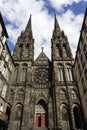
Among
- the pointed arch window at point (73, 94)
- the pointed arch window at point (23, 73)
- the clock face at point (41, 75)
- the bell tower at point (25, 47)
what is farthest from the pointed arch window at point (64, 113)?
the bell tower at point (25, 47)

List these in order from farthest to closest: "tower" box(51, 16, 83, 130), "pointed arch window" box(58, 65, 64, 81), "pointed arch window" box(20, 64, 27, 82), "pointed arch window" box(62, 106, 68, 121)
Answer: "pointed arch window" box(20, 64, 27, 82) → "pointed arch window" box(58, 65, 64, 81) → "pointed arch window" box(62, 106, 68, 121) → "tower" box(51, 16, 83, 130)

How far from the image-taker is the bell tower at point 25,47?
96.8 feet

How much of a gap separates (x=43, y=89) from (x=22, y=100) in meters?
4.59

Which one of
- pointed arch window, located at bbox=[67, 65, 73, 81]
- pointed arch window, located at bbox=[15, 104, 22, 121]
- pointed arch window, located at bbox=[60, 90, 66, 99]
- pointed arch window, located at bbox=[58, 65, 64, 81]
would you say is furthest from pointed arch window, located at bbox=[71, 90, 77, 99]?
pointed arch window, located at bbox=[15, 104, 22, 121]

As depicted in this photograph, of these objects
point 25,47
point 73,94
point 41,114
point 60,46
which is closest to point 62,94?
point 73,94

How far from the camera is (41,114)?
23.5 m

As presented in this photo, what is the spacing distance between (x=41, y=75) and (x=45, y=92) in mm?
4354

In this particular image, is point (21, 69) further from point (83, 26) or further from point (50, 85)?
point (83, 26)

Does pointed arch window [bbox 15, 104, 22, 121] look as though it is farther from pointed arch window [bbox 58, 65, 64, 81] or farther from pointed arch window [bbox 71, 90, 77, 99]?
pointed arch window [bbox 71, 90, 77, 99]

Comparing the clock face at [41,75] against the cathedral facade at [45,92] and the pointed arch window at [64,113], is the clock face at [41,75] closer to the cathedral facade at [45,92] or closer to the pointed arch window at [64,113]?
the cathedral facade at [45,92]

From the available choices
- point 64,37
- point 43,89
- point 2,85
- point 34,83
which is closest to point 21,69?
point 34,83

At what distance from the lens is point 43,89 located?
2512 cm

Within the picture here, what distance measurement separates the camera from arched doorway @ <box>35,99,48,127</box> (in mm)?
22656

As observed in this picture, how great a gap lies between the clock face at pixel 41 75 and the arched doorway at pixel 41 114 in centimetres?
426
